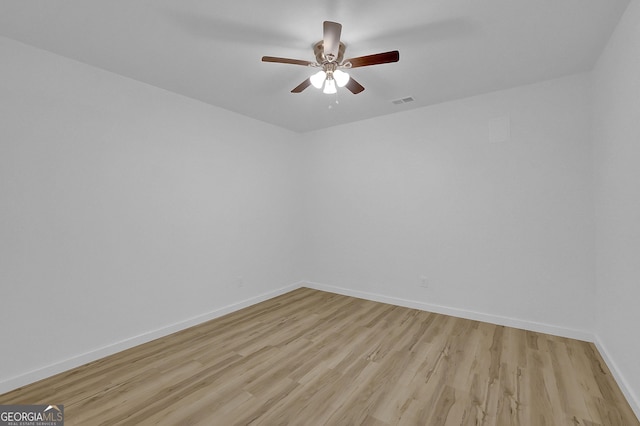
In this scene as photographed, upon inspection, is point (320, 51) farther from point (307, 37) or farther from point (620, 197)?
point (620, 197)

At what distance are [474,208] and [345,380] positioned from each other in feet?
7.99

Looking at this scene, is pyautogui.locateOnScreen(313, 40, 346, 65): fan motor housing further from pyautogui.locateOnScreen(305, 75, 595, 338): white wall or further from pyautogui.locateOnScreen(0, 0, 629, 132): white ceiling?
pyautogui.locateOnScreen(305, 75, 595, 338): white wall

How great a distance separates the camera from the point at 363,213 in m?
4.29

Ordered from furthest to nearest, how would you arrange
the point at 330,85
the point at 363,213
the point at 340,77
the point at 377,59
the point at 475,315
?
1. the point at 363,213
2. the point at 475,315
3. the point at 330,85
4. the point at 340,77
5. the point at 377,59

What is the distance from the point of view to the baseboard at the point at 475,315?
113 inches

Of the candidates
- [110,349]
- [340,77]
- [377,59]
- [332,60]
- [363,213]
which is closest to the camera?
[377,59]

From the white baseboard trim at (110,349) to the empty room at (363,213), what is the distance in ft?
0.05

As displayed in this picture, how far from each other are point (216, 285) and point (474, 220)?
329 centimetres

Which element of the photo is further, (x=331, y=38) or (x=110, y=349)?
(x=110, y=349)

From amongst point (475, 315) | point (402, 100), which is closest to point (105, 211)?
point (402, 100)

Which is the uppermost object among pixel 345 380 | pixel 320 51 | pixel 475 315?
pixel 320 51

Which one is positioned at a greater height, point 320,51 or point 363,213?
point 320,51

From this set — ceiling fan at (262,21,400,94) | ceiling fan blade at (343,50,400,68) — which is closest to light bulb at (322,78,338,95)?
ceiling fan at (262,21,400,94)

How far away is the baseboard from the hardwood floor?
0.38 ft
